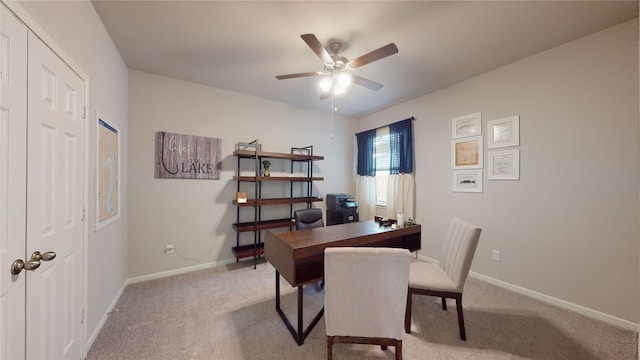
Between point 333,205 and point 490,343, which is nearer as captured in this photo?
point 490,343

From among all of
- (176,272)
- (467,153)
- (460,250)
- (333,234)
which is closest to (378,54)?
(333,234)

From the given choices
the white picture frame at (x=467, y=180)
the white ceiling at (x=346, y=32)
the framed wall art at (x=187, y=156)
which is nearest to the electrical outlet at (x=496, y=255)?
the white picture frame at (x=467, y=180)

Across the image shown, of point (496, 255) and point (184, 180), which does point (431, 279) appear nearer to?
point (496, 255)

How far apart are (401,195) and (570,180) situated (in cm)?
198

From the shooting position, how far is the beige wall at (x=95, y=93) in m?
1.32

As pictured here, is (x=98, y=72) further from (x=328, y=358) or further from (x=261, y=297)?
(x=328, y=358)

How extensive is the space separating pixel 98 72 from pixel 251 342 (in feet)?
8.59

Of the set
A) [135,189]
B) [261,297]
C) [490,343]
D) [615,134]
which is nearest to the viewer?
[490,343]

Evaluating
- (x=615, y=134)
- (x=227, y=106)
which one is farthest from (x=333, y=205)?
(x=615, y=134)

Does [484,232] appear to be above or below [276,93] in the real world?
below

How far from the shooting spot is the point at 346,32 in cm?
204

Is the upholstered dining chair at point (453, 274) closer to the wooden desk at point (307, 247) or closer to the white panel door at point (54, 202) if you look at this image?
the wooden desk at point (307, 247)

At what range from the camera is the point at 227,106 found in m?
3.37

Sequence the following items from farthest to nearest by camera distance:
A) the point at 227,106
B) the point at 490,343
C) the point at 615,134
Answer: the point at 227,106
the point at 615,134
the point at 490,343
